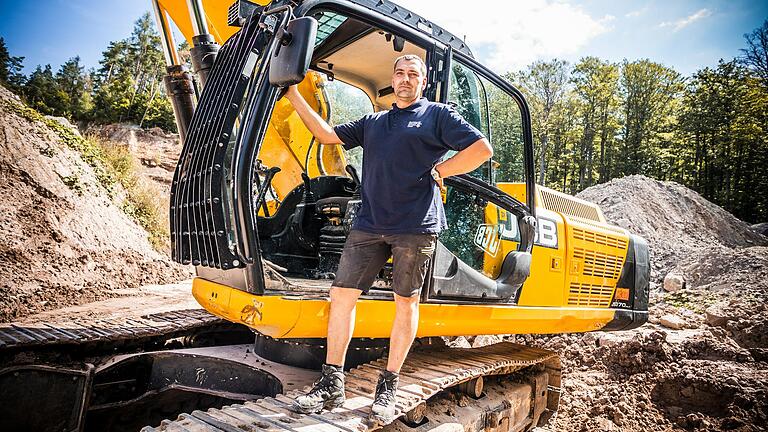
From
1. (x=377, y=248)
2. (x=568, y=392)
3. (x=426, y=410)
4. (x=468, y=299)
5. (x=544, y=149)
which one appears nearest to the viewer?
(x=377, y=248)

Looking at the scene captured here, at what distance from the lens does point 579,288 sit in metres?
3.89

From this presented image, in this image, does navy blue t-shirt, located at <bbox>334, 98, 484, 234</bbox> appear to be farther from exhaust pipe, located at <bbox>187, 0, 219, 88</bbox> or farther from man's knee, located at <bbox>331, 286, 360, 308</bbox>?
exhaust pipe, located at <bbox>187, 0, 219, 88</bbox>

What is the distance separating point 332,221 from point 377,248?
1.19 metres

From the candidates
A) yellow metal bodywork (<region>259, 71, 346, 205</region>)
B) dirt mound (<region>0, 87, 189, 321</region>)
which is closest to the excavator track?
yellow metal bodywork (<region>259, 71, 346, 205</region>)

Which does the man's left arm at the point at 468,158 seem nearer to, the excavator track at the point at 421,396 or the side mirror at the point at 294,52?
the side mirror at the point at 294,52

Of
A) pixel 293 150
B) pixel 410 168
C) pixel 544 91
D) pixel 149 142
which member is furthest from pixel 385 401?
pixel 544 91

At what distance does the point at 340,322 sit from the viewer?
2223mm

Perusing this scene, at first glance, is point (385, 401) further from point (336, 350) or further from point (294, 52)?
point (294, 52)

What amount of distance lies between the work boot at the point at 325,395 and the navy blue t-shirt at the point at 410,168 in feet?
2.22

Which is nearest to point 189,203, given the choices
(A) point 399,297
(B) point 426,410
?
(A) point 399,297

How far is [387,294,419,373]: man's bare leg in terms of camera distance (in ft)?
7.36

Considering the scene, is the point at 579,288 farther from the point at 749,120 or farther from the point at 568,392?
the point at 749,120

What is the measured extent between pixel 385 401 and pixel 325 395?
0.27 meters

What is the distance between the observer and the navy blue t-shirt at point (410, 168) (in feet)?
7.23
